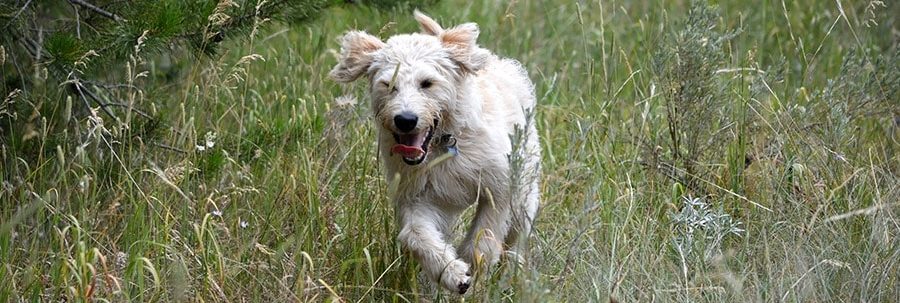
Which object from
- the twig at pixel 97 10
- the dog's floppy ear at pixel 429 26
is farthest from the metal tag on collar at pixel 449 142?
the twig at pixel 97 10

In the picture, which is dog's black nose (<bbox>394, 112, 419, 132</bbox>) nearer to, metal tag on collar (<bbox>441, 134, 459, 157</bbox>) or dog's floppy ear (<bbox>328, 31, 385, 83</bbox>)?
metal tag on collar (<bbox>441, 134, 459, 157</bbox>)

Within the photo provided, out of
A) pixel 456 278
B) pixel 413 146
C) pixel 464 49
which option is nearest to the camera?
pixel 456 278

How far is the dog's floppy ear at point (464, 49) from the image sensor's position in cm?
514

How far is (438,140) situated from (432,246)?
1.61ft

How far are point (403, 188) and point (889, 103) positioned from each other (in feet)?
7.27

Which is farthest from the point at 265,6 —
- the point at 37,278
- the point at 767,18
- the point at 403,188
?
the point at 767,18

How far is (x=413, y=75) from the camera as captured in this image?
4.93 meters

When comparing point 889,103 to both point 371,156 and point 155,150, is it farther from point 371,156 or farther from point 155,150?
point 155,150

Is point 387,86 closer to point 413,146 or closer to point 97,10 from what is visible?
point 413,146

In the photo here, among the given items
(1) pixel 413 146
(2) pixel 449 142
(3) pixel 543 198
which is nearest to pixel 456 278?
(1) pixel 413 146

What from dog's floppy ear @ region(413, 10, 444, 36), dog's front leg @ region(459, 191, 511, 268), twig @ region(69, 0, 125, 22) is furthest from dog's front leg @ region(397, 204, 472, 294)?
twig @ region(69, 0, 125, 22)

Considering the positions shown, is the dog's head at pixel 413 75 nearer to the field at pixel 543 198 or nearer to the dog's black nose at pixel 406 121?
the dog's black nose at pixel 406 121

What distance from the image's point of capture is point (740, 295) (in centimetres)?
437

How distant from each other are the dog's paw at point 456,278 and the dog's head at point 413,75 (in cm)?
41
